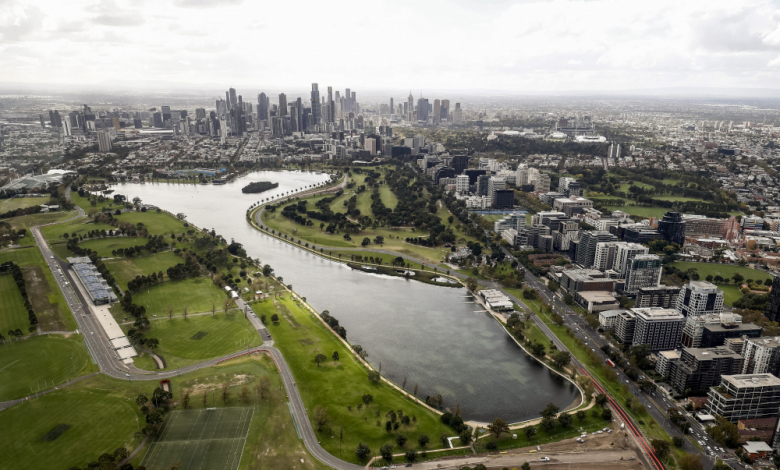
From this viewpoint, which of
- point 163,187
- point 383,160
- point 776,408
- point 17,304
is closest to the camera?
point 776,408

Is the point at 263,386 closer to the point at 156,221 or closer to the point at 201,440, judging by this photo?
the point at 201,440

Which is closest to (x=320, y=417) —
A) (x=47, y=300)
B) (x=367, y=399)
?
(x=367, y=399)

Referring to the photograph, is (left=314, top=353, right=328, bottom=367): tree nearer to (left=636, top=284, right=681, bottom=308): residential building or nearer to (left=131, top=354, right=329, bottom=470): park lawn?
(left=131, top=354, right=329, bottom=470): park lawn

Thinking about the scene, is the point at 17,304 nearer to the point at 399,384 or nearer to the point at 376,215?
the point at 399,384

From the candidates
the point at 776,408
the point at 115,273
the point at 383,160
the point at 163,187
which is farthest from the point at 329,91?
the point at 776,408

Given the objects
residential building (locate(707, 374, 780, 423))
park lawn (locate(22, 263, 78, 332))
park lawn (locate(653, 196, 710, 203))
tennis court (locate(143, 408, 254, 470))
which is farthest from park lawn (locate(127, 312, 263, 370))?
park lawn (locate(653, 196, 710, 203))

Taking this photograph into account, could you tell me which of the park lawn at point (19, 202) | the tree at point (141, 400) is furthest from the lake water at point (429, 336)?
the park lawn at point (19, 202)
